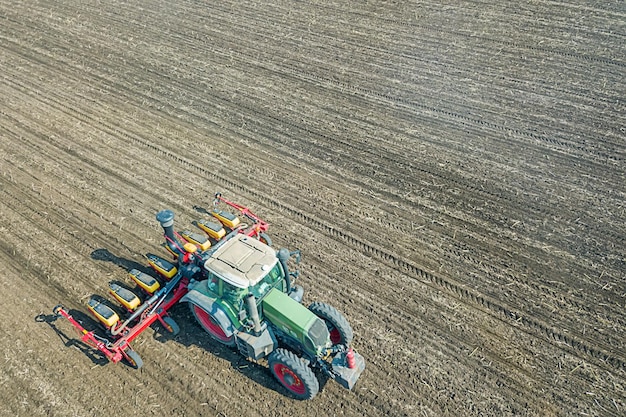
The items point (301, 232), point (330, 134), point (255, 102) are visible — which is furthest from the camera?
point (255, 102)

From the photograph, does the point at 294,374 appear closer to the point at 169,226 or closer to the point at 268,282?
the point at 268,282

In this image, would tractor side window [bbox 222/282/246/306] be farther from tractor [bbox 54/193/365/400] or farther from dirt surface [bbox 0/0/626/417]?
dirt surface [bbox 0/0/626/417]

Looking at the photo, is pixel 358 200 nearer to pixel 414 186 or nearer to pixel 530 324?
pixel 414 186

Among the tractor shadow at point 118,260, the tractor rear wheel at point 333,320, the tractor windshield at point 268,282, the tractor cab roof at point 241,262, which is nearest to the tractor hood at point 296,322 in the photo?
the tractor windshield at point 268,282

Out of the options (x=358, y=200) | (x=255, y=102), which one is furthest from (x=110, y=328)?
(x=255, y=102)

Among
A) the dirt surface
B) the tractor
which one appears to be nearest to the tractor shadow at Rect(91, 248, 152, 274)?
the dirt surface

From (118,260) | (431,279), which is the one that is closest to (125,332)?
(118,260)
